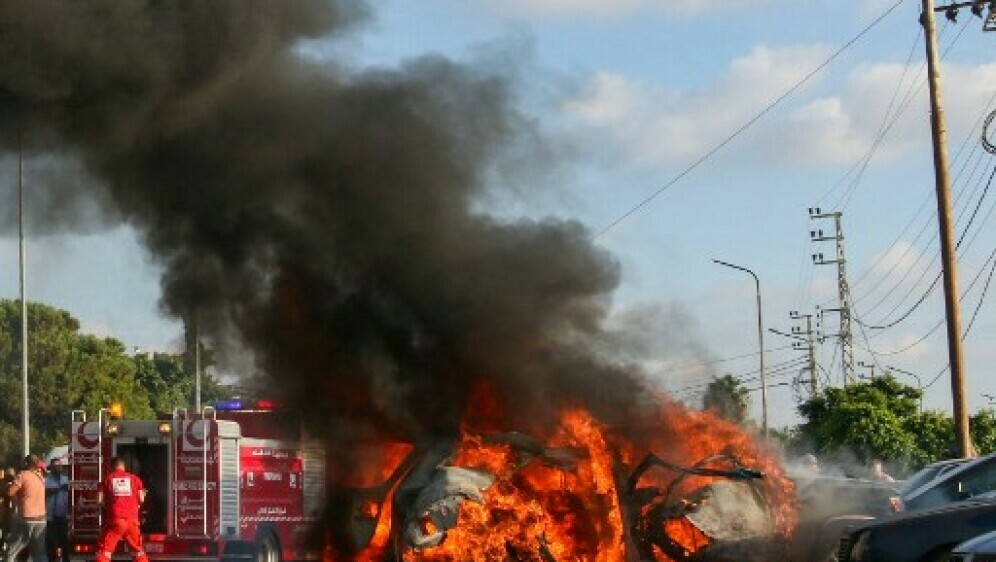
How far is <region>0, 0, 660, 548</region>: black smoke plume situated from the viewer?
54.2 feet

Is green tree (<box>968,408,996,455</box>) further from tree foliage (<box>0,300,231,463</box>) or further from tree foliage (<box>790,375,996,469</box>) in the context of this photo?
tree foliage (<box>0,300,231,463</box>)

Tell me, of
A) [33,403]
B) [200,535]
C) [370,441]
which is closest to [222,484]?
[200,535]

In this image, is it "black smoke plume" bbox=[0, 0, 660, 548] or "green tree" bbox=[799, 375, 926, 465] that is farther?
"green tree" bbox=[799, 375, 926, 465]

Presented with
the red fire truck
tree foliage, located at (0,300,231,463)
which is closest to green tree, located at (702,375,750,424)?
the red fire truck

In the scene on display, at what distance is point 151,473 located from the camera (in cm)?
1938

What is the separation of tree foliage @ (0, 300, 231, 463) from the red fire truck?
4014 centimetres

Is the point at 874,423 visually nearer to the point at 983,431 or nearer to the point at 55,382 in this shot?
the point at 983,431

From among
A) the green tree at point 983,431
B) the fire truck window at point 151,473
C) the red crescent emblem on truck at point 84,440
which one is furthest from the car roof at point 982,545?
the green tree at point 983,431

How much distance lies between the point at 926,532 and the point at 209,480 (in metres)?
10.0

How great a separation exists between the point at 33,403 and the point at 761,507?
55983 millimetres

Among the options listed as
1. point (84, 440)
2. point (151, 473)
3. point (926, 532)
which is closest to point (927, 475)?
point (926, 532)

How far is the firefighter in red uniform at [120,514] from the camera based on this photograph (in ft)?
58.2

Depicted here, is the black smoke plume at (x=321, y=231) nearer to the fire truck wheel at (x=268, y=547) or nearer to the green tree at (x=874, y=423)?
the fire truck wheel at (x=268, y=547)

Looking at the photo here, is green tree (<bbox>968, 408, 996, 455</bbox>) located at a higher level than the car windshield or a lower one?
higher
